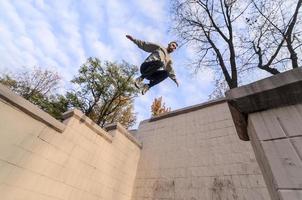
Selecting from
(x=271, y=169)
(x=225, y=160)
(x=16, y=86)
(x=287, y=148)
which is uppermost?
(x=16, y=86)

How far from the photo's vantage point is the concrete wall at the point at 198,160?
142 inches

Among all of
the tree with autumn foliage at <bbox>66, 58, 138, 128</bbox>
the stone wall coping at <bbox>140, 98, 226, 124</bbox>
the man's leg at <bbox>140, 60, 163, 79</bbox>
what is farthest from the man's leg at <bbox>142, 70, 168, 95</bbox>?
the tree with autumn foliage at <bbox>66, 58, 138, 128</bbox>

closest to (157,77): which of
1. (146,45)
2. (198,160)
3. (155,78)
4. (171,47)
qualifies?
(155,78)

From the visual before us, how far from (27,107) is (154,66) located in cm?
279

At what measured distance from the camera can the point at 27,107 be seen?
299 cm

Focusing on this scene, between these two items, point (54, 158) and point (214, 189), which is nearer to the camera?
point (54, 158)

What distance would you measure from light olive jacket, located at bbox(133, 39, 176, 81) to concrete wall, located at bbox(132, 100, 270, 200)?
4.09ft

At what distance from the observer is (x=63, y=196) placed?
3217 millimetres

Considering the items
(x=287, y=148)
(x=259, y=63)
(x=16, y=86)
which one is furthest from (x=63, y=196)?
(x=16, y=86)

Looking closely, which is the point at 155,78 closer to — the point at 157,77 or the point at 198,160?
the point at 157,77

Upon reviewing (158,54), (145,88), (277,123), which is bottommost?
(277,123)

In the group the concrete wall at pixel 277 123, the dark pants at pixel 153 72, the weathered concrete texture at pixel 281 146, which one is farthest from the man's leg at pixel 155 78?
the weathered concrete texture at pixel 281 146

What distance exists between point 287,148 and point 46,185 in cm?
325

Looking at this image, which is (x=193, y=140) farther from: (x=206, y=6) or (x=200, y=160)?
(x=206, y=6)
